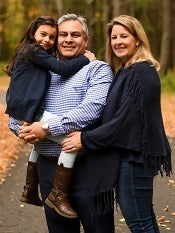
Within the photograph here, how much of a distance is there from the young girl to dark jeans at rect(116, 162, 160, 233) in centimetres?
44

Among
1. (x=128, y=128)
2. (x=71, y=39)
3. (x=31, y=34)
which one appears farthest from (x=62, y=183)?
(x=31, y=34)

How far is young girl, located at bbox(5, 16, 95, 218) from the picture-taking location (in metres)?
3.84

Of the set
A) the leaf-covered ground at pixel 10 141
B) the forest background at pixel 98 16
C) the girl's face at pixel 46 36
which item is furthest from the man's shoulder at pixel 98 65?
the forest background at pixel 98 16

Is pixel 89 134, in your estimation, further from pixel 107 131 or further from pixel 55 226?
pixel 55 226

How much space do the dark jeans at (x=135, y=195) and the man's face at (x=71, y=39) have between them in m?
0.92

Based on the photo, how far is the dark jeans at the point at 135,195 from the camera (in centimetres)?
364

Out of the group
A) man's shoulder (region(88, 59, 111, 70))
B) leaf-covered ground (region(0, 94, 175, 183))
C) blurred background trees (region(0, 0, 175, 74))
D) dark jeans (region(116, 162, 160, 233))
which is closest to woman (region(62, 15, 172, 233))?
dark jeans (region(116, 162, 160, 233))

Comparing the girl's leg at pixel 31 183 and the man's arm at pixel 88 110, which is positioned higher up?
the man's arm at pixel 88 110

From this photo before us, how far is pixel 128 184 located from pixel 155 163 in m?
0.24

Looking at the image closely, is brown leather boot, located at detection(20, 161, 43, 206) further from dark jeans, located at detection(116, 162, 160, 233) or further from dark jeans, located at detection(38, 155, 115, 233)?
dark jeans, located at detection(116, 162, 160, 233)

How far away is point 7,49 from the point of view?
4456 cm

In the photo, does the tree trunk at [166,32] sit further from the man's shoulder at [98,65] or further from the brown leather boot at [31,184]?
the man's shoulder at [98,65]

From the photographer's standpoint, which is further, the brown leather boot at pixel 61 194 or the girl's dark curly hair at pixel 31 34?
the girl's dark curly hair at pixel 31 34

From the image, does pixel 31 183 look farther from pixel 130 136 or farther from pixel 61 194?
pixel 130 136
